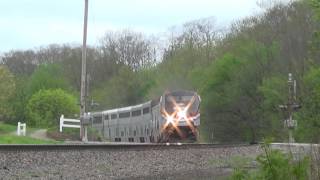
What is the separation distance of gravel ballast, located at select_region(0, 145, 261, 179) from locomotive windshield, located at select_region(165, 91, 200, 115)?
20.3 m

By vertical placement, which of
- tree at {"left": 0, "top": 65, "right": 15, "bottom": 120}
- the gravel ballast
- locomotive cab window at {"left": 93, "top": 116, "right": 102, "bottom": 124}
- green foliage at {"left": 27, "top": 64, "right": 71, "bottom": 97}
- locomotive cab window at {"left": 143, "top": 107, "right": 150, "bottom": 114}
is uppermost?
green foliage at {"left": 27, "top": 64, "right": 71, "bottom": 97}

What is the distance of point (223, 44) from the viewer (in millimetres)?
74562

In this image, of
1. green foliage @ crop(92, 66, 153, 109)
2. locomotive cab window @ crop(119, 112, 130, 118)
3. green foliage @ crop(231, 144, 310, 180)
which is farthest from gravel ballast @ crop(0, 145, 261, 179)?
green foliage @ crop(92, 66, 153, 109)

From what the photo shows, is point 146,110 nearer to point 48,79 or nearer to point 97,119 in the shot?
point 97,119

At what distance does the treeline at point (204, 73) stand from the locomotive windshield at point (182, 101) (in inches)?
213

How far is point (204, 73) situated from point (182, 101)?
94.7 ft

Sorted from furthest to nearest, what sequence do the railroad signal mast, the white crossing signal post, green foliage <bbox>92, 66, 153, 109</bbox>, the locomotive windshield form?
green foliage <bbox>92, 66, 153, 109</bbox> < the white crossing signal post < the locomotive windshield < the railroad signal mast

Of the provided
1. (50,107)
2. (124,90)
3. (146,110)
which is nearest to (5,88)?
(50,107)

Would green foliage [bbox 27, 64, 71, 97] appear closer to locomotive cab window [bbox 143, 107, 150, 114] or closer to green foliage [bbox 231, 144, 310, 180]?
locomotive cab window [bbox 143, 107, 150, 114]

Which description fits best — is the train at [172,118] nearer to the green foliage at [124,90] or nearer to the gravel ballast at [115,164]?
the gravel ballast at [115,164]

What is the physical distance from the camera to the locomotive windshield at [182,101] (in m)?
41.7

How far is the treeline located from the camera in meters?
56.0

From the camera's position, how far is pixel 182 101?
4197 cm

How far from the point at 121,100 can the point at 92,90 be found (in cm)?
807
